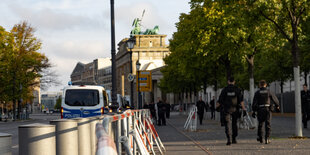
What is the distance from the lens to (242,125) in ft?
76.5

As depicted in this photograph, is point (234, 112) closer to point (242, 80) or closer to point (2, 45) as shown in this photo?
point (2, 45)

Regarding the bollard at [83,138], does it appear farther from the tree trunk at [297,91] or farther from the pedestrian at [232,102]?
the tree trunk at [297,91]

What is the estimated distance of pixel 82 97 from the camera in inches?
946

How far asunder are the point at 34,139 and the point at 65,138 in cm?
64

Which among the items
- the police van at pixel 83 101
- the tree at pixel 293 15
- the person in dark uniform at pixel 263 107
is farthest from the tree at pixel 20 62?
the person in dark uniform at pixel 263 107

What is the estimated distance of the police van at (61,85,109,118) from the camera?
23.8 m

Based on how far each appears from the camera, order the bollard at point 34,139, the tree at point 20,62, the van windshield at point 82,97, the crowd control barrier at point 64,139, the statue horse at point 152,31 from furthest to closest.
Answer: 1. the statue horse at point 152,31
2. the tree at point 20,62
3. the van windshield at point 82,97
4. the bollard at point 34,139
5. the crowd control barrier at point 64,139

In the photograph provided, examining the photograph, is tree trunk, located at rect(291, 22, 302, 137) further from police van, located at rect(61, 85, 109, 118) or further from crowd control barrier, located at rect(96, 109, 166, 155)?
police van, located at rect(61, 85, 109, 118)

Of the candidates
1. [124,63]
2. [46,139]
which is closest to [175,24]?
[46,139]

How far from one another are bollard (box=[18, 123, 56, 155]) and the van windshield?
20.2 m

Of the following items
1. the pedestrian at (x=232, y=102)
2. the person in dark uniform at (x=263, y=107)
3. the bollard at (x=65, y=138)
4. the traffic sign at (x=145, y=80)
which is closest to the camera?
the bollard at (x=65, y=138)

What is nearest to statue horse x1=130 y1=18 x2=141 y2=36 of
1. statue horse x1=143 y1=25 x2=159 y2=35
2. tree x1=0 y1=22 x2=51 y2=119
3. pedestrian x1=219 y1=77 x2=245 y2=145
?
statue horse x1=143 y1=25 x2=159 y2=35

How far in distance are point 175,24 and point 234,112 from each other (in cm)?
2687

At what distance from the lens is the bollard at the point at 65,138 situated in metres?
4.40
